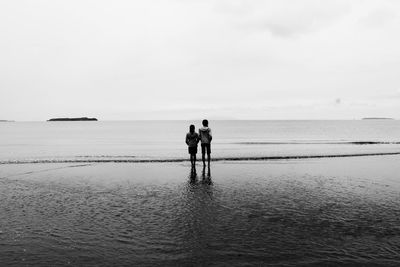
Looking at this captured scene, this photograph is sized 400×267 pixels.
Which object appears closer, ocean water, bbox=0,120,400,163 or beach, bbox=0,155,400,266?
beach, bbox=0,155,400,266

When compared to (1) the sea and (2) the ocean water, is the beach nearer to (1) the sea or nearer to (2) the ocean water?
(1) the sea

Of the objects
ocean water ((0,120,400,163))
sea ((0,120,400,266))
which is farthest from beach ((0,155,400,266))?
ocean water ((0,120,400,163))

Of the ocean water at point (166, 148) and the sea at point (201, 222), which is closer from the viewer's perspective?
the sea at point (201, 222)

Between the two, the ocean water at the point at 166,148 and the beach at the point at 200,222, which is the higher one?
the ocean water at the point at 166,148

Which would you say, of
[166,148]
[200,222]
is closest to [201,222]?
[200,222]

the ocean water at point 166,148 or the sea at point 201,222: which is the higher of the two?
the ocean water at point 166,148

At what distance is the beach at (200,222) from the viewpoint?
24.2ft

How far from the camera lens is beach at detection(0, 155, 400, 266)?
739cm

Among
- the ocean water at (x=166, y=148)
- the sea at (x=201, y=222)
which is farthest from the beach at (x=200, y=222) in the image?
the ocean water at (x=166, y=148)

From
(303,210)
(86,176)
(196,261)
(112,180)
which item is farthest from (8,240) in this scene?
(86,176)

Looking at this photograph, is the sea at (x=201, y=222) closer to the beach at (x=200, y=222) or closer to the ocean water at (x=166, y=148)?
the beach at (x=200, y=222)

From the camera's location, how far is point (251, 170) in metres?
21.5

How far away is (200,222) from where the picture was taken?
971 cm

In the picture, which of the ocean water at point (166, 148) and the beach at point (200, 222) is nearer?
the beach at point (200, 222)
